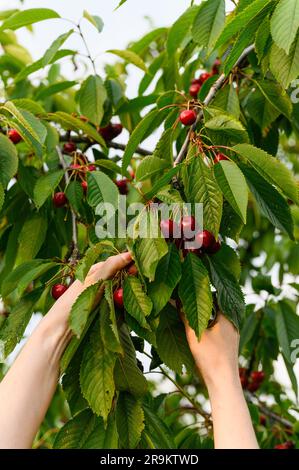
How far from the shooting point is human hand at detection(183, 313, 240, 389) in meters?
1.34

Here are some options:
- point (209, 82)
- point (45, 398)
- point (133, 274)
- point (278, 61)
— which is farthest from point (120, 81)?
point (45, 398)

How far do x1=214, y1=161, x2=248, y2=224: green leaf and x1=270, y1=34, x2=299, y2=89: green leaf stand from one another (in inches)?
10.2

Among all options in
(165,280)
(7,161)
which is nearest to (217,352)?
(165,280)

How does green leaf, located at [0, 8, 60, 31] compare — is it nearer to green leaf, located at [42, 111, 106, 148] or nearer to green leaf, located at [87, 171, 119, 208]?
green leaf, located at [42, 111, 106, 148]

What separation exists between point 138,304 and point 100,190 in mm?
544

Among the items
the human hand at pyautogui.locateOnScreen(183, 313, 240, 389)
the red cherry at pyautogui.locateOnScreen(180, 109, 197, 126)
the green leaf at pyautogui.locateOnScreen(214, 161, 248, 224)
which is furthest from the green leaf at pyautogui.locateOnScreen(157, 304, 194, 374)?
the red cherry at pyautogui.locateOnScreen(180, 109, 197, 126)

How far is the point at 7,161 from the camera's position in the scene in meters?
1.78

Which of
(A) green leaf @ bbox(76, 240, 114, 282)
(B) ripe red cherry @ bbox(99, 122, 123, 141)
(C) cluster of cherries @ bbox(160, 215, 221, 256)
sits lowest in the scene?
(B) ripe red cherry @ bbox(99, 122, 123, 141)

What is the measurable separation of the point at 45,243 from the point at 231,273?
0.84 m

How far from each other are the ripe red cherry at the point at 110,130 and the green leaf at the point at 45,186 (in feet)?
1.82

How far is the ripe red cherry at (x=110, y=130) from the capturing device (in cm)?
251

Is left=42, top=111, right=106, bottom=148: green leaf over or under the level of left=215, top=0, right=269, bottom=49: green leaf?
under

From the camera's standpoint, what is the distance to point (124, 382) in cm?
148
